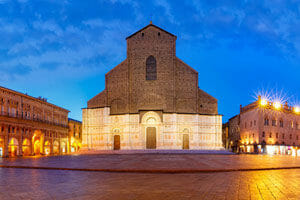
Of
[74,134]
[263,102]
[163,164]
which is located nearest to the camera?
[163,164]

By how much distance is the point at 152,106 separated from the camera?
49.0 m

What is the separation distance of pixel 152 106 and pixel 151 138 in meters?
5.32

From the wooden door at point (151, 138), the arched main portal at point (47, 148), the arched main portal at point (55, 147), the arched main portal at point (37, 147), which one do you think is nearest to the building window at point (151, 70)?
the wooden door at point (151, 138)

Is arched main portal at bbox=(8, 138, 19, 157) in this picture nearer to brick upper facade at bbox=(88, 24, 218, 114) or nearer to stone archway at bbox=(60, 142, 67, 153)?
brick upper facade at bbox=(88, 24, 218, 114)

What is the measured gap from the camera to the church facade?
158ft

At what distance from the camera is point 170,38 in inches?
2018

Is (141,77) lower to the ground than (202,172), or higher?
higher

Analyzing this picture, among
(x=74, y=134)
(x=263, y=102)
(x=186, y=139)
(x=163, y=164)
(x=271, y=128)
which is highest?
(x=263, y=102)

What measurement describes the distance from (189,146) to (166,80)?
11691mm

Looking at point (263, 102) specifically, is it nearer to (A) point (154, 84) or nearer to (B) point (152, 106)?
(A) point (154, 84)

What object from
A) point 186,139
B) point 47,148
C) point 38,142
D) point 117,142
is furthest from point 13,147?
point 186,139

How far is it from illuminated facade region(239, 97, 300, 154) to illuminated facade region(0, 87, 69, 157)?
1641 inches

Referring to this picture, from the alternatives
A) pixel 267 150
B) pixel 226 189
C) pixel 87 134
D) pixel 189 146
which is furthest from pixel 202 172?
pixel 267 150

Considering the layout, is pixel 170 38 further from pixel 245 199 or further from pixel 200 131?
pixel 245 199
